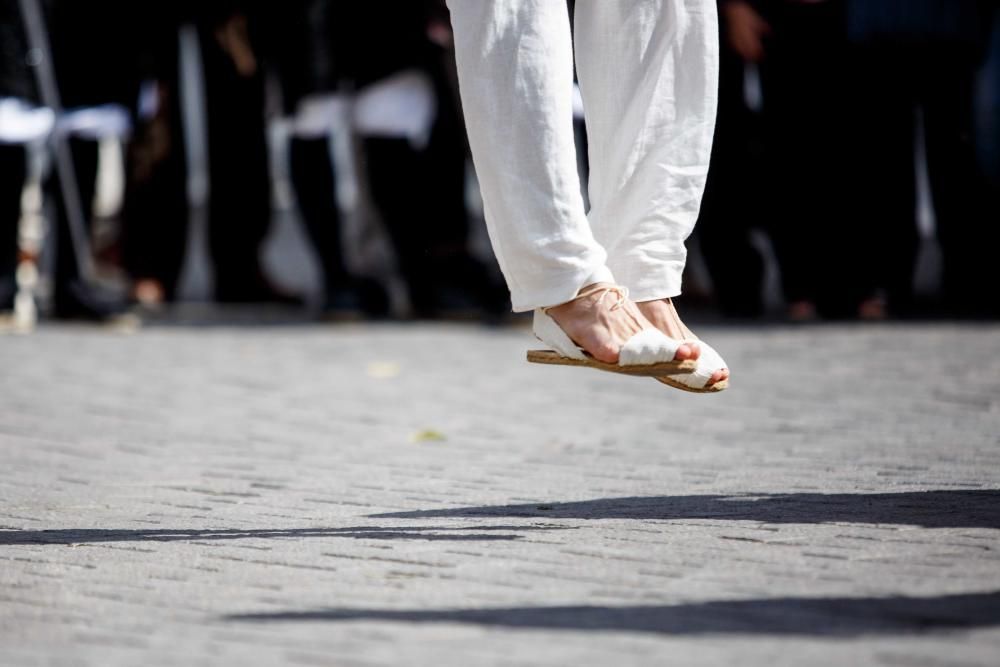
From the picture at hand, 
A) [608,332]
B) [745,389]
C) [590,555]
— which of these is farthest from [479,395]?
[590,555]

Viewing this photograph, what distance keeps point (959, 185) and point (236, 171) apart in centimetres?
402

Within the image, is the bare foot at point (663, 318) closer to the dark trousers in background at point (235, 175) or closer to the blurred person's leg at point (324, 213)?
the blurred person's leg at point (324, 213)

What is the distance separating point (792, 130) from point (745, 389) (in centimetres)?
275

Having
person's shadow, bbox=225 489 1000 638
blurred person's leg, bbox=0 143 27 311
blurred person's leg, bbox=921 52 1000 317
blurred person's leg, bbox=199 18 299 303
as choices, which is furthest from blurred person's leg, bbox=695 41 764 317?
person's shadow, bbox=225 489 1000 638

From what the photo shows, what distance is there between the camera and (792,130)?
764 centimetres

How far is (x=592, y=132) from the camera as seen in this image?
10.8 ft

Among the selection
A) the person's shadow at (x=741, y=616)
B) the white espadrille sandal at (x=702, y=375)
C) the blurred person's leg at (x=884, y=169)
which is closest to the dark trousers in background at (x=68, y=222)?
the blurred person's leg at (x=884, y=169)

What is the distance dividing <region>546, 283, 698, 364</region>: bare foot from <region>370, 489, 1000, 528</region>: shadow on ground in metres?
0.31

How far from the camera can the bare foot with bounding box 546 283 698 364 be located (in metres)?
3.00

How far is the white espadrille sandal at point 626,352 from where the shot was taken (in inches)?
117

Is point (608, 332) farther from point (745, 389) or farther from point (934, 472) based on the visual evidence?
point (745, 389)

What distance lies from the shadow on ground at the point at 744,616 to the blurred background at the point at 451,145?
5498mm

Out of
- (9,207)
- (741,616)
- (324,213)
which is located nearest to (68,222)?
(9,207)

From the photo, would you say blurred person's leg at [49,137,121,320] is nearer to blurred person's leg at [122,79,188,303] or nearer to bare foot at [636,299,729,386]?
blurred person's leg at [122,79,188,303]
